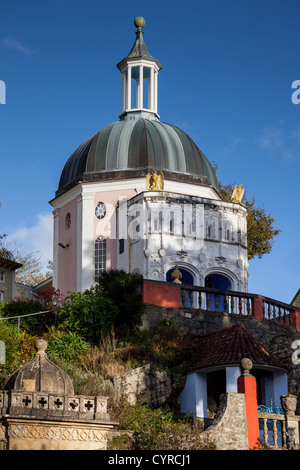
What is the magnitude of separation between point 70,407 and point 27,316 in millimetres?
13051

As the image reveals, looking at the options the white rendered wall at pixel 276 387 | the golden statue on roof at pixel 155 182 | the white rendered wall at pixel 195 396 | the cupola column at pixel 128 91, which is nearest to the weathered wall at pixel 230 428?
the white rendered wall at pixel 195 396

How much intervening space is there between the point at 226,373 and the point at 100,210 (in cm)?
1768

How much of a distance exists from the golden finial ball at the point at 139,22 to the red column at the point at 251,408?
31.3m

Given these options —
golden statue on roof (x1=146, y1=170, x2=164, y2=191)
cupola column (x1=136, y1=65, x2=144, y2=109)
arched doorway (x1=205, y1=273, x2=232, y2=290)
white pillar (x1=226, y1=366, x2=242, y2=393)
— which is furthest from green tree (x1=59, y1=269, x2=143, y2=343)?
cupola column (x1=136, y1=65, x2=144, y2=109)

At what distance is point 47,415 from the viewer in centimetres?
2141

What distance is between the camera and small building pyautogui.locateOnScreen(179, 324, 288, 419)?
27.5 metres

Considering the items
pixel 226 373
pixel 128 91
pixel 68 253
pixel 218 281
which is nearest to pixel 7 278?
pixel 68 253

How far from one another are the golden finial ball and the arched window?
47.6 ft

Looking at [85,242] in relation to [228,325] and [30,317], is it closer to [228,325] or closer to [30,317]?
[30,317]

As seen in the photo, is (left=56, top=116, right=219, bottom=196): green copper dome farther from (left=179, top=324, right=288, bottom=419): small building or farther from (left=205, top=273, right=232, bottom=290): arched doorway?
(left=179, top=324, right=288, bottom=419): small building

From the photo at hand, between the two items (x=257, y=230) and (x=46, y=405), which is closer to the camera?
(x=46, y=405)

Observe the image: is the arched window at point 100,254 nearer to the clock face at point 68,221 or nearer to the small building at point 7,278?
the clock face at point 68,221
